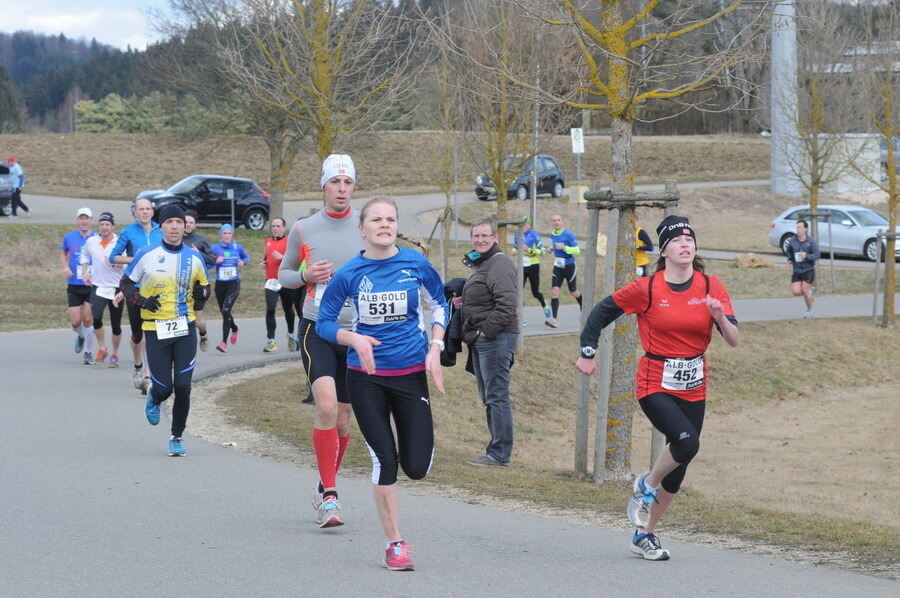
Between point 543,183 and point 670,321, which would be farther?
point 543,183

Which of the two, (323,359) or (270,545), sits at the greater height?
(323,359)

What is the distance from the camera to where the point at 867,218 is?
3734 centimetres

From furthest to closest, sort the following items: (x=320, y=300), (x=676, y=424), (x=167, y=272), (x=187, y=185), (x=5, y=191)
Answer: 1. (x=5, y=191)
2. (x=187, y=185)
3. (x=167, y=272)
4. (x=320, y=300)
5. (x=676, y=424)

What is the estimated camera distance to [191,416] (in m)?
13.1

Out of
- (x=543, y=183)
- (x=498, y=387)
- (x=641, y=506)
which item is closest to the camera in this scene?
(x=641, y=506)

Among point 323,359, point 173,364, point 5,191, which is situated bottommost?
point 173,364

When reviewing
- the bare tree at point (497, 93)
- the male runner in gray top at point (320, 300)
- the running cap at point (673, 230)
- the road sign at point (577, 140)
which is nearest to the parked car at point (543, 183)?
the road sign at point (577, 140)

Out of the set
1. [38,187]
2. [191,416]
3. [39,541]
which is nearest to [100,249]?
[191,416]

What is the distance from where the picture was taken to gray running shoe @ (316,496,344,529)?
7672mm

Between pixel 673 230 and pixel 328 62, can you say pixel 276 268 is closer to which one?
pixel 328 62

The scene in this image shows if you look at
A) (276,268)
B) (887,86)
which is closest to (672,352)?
(276,268)

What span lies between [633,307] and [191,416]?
7.07 metres

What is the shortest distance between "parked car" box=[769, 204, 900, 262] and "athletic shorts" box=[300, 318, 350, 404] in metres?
30.5

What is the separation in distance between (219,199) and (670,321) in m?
30.6
